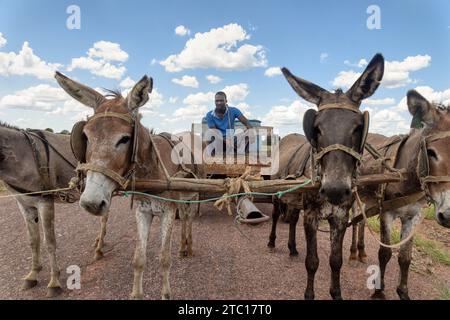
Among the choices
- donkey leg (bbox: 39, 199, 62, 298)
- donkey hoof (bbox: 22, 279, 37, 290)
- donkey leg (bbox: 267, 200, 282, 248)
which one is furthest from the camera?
donkey leg (bbox: 267, 200, 282, 248)

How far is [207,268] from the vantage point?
5.08 m

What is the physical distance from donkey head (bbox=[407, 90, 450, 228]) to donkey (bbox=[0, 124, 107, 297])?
14.8 ft

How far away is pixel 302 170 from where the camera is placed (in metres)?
3.90

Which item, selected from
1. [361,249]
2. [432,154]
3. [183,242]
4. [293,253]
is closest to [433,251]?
[361,249]

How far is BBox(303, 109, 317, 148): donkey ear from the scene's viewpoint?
9.60ft

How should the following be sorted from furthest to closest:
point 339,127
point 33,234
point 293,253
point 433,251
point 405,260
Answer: point 433,251, point 293,253, point 33,234, point 405,260, point 339,127

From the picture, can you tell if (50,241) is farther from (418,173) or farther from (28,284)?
(418,173)

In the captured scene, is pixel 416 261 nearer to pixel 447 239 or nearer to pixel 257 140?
pixel 447 239

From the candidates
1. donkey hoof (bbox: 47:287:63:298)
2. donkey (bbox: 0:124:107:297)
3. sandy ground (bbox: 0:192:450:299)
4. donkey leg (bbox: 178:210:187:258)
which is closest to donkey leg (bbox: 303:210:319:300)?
sandy ground (bbox: 0:192:450:299)

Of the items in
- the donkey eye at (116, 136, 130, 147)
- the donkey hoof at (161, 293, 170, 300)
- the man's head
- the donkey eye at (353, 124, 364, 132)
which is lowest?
the donkey hoof at (161, 293, 170, 300)

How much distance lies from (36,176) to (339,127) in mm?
3998

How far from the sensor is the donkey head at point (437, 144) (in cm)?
281

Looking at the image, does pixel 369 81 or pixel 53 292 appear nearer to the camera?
pixel 369 81

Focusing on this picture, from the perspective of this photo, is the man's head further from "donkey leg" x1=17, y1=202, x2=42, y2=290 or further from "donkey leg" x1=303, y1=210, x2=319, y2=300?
"donkey leg" x1=17, y1=202, x2=42, y2=290
